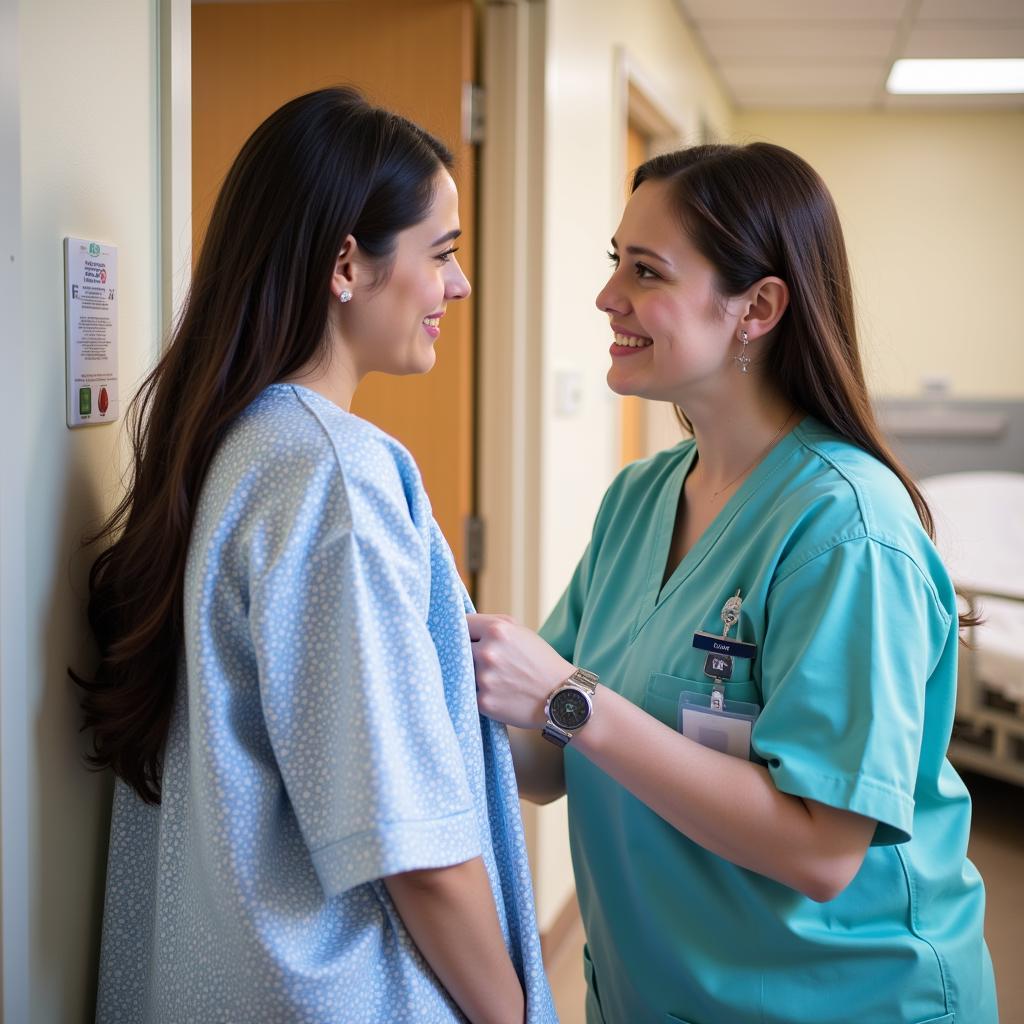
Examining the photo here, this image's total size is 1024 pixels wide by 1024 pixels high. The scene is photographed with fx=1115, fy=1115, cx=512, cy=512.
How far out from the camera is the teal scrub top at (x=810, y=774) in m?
1.06

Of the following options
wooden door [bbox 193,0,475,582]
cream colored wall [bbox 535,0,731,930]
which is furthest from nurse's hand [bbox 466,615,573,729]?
cream colored wall [bbox 535,0,731,930]

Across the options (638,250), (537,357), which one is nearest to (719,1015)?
(638,250)

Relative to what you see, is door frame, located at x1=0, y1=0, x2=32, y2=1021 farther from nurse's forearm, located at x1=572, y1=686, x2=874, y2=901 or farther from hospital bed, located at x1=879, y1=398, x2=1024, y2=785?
hospital bed, located at x1=879, y1=398, x2=1024, y2=785

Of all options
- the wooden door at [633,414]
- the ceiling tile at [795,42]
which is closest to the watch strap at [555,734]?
the wooden door at [633,414]

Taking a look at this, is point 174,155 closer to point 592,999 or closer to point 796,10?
point 592,999

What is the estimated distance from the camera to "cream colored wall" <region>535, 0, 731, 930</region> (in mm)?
2508

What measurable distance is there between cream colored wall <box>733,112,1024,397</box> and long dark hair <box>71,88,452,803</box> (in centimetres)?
482

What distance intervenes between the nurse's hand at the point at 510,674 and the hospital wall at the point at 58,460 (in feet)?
1.25

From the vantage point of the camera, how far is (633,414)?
422 centimetres

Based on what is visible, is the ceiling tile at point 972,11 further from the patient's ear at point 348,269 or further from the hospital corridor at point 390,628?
the patient's ear at point 348,269

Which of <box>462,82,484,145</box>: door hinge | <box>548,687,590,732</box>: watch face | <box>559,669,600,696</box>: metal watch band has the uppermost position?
<box>462,82,484,145</box>: door hinge

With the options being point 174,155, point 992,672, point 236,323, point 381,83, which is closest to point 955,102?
point 992,672

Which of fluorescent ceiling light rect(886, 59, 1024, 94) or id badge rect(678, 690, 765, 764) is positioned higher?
fluorescent ceiling light rect(886, 59, 1024, 94)

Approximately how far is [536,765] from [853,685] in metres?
0.49
